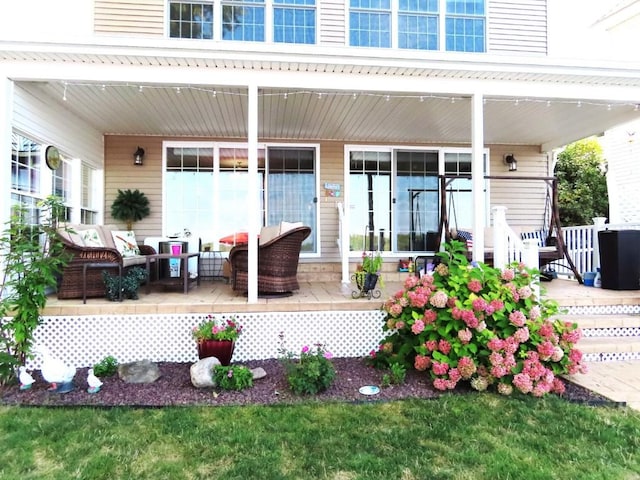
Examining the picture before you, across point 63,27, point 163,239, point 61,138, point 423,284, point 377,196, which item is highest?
point 63,27

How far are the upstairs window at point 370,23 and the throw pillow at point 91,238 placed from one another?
4.67m

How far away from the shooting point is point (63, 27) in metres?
6.12

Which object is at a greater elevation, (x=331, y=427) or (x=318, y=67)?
(x=318, y=67)

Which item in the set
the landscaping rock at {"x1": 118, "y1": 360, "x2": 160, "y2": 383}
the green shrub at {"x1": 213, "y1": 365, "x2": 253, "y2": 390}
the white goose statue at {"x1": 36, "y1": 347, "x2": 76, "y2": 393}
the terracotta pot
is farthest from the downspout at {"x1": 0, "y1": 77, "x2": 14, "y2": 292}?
the green shrub at {"x1": 213, "y1": 365, "x2": 253, "y2": 390}

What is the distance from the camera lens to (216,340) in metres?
3.65

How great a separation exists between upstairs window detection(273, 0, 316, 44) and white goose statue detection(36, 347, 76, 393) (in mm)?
5418

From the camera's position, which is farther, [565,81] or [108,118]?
[108,118]

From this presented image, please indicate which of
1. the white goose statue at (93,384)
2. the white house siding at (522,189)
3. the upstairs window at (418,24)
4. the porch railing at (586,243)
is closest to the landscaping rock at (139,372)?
the white goose statue at (93,384)

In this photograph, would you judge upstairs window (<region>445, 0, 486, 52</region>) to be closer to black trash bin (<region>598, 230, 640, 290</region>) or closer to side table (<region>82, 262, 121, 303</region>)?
black trash bin (<region>598, 230, 640, 290</region>)

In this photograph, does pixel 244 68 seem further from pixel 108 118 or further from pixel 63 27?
→ pixel 63 27

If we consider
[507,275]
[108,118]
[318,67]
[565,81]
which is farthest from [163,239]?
[565,81]

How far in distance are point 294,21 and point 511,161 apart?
14.1 ft

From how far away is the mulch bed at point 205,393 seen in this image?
308 cm

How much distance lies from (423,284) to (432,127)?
350cm
